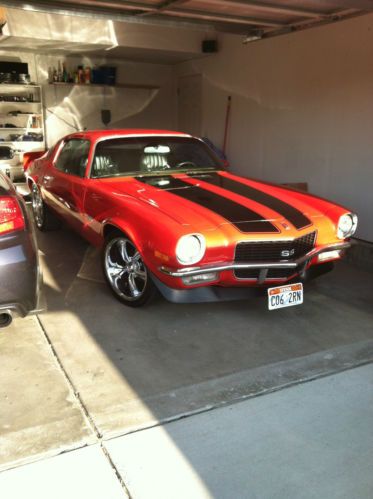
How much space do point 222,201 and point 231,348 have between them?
1.18 metres

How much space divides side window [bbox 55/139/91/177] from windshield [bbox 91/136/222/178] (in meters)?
0.21

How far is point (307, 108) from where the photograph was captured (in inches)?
257

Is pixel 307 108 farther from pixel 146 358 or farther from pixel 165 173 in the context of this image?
pixel 146 358

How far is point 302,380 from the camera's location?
9.24 ft

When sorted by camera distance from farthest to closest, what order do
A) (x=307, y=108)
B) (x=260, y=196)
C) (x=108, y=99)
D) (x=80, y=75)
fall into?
1. (x=108, y=99)
2. (x=80, y=75)
3. (x=307, y=108)
4. (x=260, y=196)

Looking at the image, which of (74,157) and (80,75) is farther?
(80,75)

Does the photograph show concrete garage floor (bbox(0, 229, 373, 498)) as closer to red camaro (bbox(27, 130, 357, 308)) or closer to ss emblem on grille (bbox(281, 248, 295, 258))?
red camaro (bbox(27, 130, 357, 308))

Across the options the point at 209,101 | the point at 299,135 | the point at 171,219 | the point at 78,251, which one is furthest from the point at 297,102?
the point at 171,219

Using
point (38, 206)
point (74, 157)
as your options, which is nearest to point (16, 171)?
point (38, 206)

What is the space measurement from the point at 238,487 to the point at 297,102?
5.82m

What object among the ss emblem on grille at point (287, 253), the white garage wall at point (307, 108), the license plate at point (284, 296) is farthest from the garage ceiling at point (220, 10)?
the license plate at point (284, 296)

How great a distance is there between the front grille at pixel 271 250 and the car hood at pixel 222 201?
0.09 meters

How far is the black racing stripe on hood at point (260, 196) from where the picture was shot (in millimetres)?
3572

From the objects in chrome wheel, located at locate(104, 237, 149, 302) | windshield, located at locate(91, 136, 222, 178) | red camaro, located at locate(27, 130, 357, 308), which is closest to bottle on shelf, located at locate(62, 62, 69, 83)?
red camaro, located at locate(27, 130, 357, 308)
